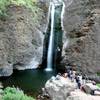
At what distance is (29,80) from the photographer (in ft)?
84.0

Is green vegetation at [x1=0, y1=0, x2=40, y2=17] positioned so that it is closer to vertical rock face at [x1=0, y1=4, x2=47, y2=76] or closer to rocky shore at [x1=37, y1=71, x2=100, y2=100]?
vertical rock face at [x1=0, y1=4, x2=47, y2=76]

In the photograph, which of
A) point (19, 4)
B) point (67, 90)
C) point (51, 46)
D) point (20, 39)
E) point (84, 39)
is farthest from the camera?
point (51, 46)

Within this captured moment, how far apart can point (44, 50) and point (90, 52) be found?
247 inches

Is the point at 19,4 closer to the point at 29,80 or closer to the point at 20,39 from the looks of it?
the point at 20,39

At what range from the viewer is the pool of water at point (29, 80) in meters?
22.4

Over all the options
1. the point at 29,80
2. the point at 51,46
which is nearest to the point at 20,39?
the point at 29,80

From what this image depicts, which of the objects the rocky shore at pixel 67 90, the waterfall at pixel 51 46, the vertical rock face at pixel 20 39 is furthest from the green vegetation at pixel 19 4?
the rocky shore at pixel 67 90

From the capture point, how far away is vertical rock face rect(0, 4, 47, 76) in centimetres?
2697

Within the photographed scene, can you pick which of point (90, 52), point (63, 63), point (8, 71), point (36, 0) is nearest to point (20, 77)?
point (8, 71)

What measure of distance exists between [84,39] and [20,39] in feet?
18.1

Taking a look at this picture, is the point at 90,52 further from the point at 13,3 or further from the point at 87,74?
the point at 13,3

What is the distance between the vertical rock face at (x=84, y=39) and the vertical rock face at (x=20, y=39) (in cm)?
299

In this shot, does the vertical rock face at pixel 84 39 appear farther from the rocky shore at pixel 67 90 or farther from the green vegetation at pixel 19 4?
the rocky shore at pixel 67 90

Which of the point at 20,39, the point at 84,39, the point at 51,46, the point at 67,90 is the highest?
the point at 84,39
